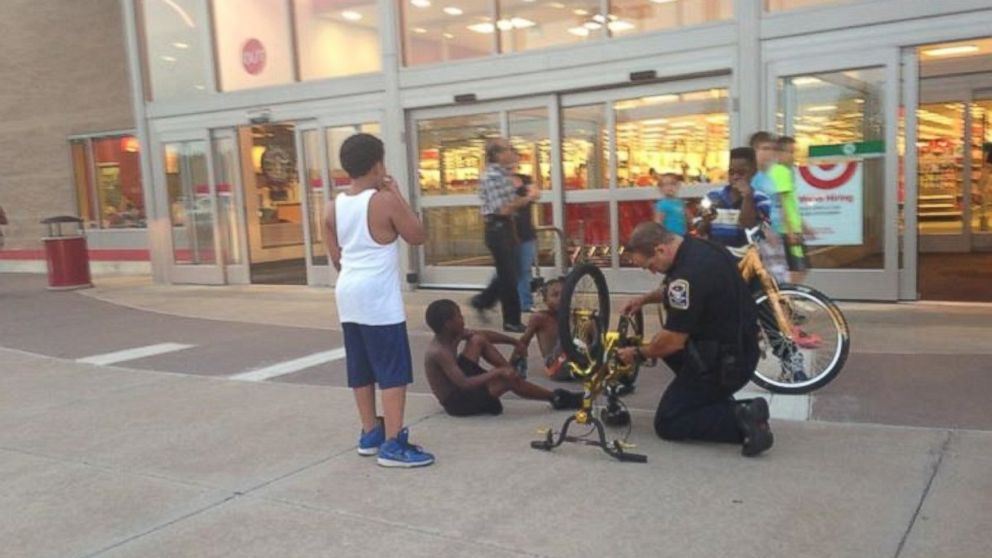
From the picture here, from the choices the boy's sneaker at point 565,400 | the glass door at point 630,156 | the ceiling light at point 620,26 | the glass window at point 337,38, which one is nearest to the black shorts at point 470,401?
the boy's sneaker at point 565,400

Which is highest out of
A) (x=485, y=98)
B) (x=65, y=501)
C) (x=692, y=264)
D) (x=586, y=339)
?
(x=485, y=98)

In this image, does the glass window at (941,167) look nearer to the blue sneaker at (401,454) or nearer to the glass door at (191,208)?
the glass door at (191,208)

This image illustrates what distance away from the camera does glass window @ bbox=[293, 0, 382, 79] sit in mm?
11922

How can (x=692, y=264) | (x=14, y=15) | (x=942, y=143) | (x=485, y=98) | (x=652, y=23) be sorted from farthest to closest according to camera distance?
(x=14, y=15), (x=942, y=143), (x=485, y=98), (x=652, y=23), (x=692, y=264)

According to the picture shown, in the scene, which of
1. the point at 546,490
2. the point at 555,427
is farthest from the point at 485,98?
the point at 546,490

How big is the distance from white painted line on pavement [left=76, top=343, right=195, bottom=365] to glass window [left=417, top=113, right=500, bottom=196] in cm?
423

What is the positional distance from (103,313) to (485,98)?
5682 mm

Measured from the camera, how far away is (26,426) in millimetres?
5836

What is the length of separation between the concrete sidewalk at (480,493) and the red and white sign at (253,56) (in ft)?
28.2

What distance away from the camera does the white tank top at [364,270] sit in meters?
4.48

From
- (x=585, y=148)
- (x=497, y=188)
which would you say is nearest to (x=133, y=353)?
(x=497, y=188)

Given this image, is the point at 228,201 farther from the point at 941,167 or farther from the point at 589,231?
the point at 941,167

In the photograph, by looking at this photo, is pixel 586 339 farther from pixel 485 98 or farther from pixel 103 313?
pixel 103 313

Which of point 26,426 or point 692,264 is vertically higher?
point 692,264
